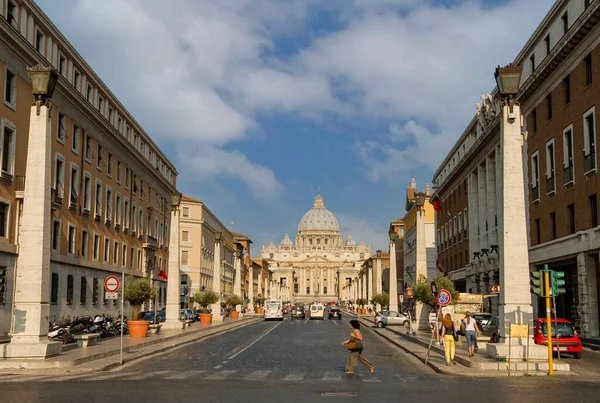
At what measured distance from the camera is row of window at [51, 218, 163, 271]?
42562 millimetres

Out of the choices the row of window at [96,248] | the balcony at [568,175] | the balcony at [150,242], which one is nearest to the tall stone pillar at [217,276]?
the balcony at [150,242]

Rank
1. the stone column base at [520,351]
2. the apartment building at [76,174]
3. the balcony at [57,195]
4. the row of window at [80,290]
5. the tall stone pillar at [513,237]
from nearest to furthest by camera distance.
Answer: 1. the stone column base at [520,351]
2. the tall stone pillar at [513,237]
3. the apartment building at [76,174]
4. the balcony at [57,195]
5. the row of window at [80,290]

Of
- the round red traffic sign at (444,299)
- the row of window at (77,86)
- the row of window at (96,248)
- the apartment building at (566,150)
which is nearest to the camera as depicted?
the round red traffic sign at (444,299)

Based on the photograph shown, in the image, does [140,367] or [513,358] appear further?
[140,367]

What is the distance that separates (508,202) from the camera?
67.6 feet

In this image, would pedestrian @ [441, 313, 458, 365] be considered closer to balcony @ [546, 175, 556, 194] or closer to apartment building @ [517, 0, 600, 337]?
apartment building @ [517, 0, 600, 337]

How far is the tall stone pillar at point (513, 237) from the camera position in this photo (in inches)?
795

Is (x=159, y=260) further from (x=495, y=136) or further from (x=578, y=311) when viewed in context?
(x=578, y=311)

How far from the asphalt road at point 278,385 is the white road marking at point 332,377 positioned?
0.03 meters

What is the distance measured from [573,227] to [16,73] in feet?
96.0

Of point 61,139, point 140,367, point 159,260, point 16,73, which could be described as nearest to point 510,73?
point 140,367

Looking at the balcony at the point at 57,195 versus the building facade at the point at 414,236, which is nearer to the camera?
the balcony at the point at 57,195

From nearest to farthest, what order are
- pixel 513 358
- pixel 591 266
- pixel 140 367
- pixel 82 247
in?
pixel 513 358 < pixel 140 367 < pixel 591 266 < pixel 82 247

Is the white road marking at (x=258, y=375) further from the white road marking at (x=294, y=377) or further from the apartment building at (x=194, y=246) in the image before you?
the apartment building at (x=194, y=246)
